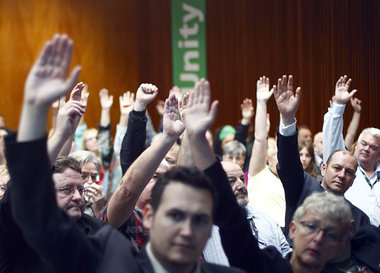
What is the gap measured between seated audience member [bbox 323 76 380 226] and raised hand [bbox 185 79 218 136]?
90.0 inches

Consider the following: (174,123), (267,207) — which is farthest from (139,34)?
(174,123)

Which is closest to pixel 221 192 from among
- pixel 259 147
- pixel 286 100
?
pixel 286 100

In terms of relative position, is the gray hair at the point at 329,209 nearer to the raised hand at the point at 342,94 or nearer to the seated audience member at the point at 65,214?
the seated audience member at the point at 65,214

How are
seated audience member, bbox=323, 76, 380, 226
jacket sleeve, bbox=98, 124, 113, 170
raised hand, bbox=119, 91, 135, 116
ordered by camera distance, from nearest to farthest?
seated audience member, bbox=323, 76, 380, 226
raised hand, bbox=119, 91, 135, 116
jacket sleeve, bbox=98, 124, 113, 170

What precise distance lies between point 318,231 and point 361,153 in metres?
2.55

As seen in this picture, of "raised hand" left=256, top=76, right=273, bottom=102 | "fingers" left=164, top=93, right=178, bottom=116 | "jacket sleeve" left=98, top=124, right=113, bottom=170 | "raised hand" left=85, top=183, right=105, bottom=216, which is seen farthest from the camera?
"jacket sleeve" left=98, top=124, right=113, bottom=170

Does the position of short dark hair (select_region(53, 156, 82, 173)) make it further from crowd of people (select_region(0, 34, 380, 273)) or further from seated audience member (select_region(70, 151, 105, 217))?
seated audience member (select_region(70, 151, 105, 217))

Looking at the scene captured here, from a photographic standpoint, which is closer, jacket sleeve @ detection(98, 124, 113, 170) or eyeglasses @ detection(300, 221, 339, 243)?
eyeglasses @ detection(300, 221, 339, 243)

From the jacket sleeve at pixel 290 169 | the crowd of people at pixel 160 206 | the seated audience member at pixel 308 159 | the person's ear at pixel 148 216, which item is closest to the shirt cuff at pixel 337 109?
the crowd of people at pixel 160 206

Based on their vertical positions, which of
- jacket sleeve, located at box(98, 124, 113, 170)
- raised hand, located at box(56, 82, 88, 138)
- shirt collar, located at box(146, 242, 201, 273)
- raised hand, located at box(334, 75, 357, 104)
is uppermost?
raised hand, located at box(56, 82, 88, 138)

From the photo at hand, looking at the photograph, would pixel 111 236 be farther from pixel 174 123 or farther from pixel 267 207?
pixel 267 207

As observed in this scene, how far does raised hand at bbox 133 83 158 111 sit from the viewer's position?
3766 mm

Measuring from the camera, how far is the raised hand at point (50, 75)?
5.78 ft

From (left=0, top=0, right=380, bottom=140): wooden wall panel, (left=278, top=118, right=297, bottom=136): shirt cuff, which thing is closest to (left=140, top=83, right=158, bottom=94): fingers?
(left=278, top=118, right=297, bottom=136): shirt cuff
